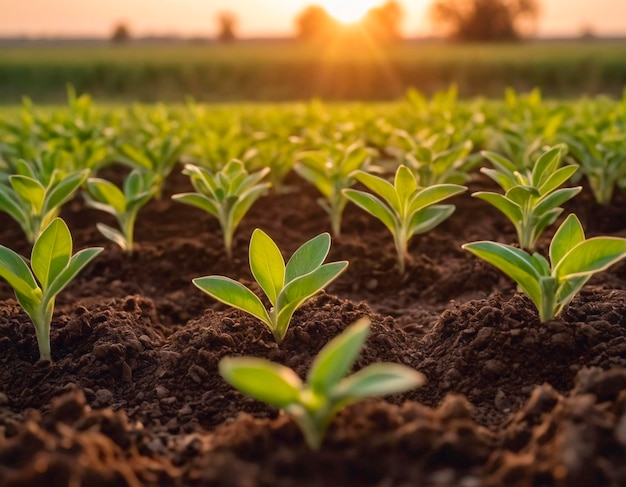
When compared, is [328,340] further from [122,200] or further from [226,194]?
[122,200]

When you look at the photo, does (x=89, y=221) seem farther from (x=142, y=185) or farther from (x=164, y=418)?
(x=164, y=418)

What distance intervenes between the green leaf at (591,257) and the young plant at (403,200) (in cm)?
73

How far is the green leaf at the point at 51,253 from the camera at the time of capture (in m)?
2.19

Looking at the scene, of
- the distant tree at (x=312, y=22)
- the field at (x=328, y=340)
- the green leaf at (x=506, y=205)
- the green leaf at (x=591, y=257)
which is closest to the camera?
the field at (x=328, y=340)

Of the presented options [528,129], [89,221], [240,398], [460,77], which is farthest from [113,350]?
[460,77]

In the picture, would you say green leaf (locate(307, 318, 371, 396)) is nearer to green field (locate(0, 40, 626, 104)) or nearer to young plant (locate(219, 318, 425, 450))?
young plant (locate(219, 318, 425, 450))

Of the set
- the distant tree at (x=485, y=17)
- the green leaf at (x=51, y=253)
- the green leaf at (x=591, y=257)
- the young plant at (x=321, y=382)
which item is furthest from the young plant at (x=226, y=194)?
the distant tree at (x=485, y=17)

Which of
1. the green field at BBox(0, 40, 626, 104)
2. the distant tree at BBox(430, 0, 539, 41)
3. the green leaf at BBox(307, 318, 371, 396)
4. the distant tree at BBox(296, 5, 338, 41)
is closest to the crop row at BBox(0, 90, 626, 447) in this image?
the green leaf at BBox(307, 318, 371, 396)

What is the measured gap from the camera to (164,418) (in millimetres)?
1983

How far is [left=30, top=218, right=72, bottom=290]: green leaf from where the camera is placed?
2.19 m

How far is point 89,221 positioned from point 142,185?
3.90 ft

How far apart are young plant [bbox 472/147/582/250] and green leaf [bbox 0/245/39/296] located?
5.49 ft

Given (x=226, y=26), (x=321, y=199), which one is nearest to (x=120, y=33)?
(x=226, y=26)

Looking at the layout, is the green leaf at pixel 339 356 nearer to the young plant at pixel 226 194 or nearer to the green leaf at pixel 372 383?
the green leaf at pixel 372 383
